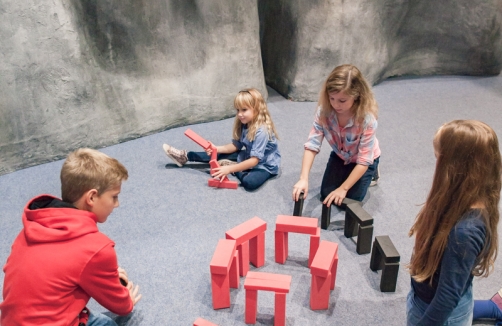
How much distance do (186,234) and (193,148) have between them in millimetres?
1065

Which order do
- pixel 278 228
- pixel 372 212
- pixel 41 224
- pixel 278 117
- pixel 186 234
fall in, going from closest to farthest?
1. pixel 41 224
2. pixel 278 228
3. pixel 186 234
4. pixel 372 212
5. pixel 278 117

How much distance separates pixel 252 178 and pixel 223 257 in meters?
0.97

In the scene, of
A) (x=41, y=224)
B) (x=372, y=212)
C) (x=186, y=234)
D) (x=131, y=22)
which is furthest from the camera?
(x=131, y=22)

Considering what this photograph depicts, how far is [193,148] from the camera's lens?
10.8ft

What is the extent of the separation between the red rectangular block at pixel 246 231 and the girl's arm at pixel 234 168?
2.35 feet

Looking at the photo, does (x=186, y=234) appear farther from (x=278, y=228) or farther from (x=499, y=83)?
(x=499, y=83)

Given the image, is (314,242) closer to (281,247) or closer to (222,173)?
(281,247)

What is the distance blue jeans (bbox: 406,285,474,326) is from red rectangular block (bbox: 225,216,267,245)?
28.2 inches

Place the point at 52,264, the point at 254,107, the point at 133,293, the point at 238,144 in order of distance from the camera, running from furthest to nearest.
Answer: the point at 238,144
the point at 254,107
the point at 133,293
the point at 52,264

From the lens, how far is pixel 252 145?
108 inches

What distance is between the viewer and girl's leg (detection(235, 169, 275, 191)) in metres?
2.72

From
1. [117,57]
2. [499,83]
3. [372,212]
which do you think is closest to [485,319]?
[372,212]

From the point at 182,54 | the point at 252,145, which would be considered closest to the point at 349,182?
the point at 252,145

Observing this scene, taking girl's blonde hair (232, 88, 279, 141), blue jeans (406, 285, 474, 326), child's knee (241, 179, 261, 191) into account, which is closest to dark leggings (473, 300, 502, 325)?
blue jeans (406, 285, 474, 326)
